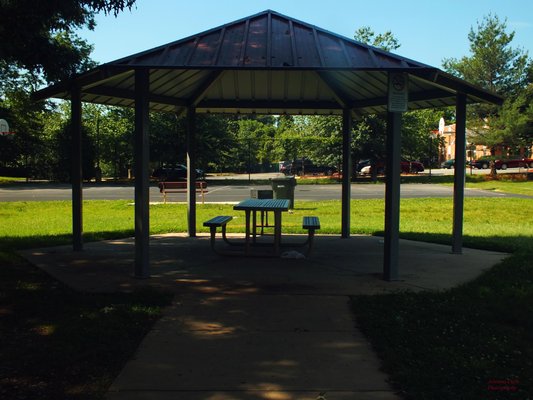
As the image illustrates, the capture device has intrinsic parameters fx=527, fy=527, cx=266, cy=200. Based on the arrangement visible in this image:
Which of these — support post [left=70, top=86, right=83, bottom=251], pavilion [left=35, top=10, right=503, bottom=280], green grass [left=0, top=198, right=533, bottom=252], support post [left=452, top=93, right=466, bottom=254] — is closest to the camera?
pavilion [left=35, top=10, right=503, bottom=280]

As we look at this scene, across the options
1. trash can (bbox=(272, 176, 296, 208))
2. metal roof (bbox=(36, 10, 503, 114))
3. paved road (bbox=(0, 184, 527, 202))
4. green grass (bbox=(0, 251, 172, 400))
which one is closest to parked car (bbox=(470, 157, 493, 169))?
paved road (bbox=(0, 184, 527, 202))

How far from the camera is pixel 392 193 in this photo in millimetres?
6773

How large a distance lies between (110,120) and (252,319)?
133 feet

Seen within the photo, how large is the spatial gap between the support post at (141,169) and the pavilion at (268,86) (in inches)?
0.5

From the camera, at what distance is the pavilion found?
6426 millimetres

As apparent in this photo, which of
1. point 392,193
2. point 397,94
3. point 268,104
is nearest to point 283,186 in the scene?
point 268,104

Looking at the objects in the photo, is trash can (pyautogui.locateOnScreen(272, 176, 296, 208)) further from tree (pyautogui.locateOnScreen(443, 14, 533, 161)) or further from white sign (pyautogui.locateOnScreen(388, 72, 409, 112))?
tree (pyautogui.locateOnScreen(443, 14, 533, 161))

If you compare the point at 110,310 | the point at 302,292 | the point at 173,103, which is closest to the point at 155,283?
the point at 110,310

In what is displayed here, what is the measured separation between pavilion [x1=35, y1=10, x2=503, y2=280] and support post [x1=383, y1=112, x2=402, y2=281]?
1 cm

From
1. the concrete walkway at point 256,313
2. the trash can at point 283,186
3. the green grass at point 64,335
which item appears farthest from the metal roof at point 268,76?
the trash can at point 283,186

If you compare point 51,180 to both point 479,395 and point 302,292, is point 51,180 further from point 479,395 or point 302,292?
point 479,395

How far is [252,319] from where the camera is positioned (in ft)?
16.9

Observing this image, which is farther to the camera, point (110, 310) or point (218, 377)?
point (110, 310)

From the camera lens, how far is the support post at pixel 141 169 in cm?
681
